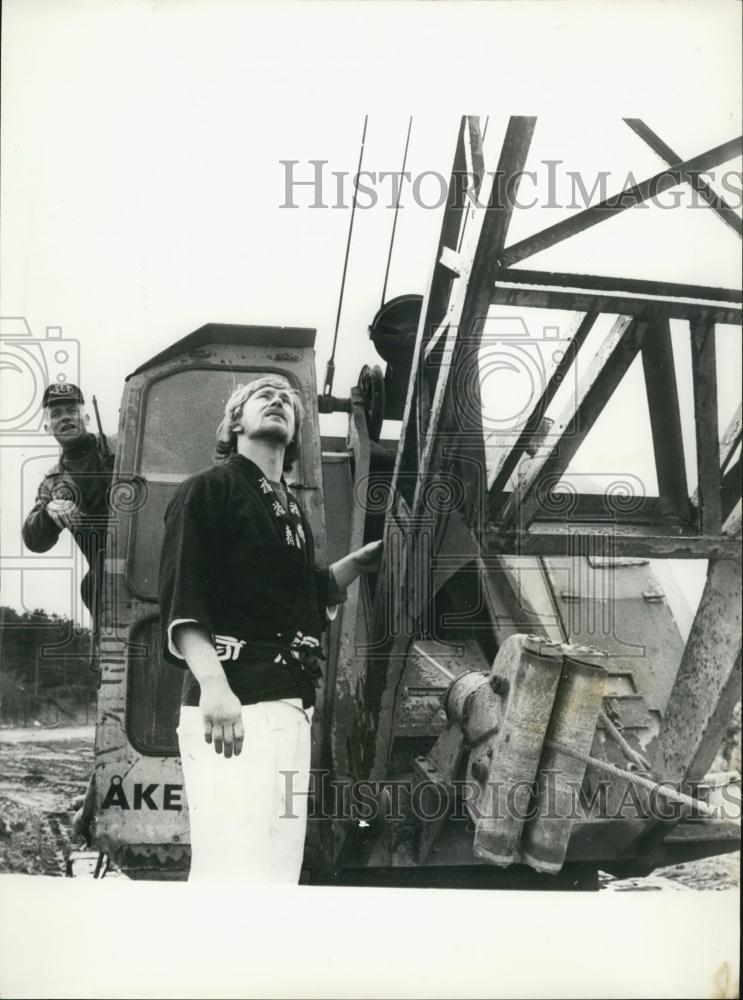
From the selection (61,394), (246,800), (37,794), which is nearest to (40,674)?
(37,794)

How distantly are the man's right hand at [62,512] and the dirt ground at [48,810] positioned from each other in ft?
2.37

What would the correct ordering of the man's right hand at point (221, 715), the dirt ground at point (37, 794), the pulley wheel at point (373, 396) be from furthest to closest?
the pulley wheel at point (373, 396), the dirt ground at point (37, 794), the man's right hand at point (221, 715)

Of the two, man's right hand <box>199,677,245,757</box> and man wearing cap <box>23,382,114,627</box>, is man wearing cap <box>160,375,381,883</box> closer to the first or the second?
man's right hand <box>199,677,245,757</box>

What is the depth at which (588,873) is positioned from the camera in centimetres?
307

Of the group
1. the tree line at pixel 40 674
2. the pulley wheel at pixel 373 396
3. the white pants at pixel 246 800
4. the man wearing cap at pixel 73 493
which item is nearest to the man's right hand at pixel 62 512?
the man wearing cap at pixel 73 493

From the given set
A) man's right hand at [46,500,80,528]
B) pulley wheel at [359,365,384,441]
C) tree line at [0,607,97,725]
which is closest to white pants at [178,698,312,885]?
tree line at [0,607,97,725]

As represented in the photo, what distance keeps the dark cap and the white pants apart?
120 cm

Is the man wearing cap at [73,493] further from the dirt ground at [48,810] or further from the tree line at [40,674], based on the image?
the dirt ground at [48,810]

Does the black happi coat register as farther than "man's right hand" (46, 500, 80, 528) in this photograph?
No

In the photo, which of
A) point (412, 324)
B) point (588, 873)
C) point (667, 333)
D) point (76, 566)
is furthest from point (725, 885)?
point (76, 566)

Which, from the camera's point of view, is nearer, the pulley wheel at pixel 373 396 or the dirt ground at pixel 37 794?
the dirt ground at pixel 37 794

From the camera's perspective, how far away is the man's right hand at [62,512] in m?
3.18

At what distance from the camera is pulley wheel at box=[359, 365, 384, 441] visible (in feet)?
11.3

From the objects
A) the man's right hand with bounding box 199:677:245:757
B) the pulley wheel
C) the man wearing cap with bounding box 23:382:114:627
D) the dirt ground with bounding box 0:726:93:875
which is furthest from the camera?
the pulley wheel
